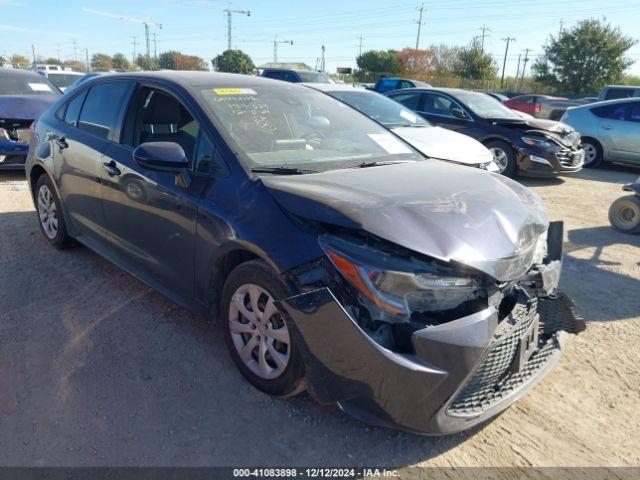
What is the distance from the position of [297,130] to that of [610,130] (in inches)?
378

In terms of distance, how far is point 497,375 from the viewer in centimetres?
244

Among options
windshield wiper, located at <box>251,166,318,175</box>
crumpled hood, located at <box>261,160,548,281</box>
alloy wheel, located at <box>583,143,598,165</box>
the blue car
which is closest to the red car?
alloy wheel, located at <box>583,143,598,165</box>

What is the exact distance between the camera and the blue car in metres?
7.88

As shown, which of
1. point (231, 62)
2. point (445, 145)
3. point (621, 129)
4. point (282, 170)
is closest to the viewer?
point (282, 170)

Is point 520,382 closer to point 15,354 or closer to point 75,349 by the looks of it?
point 75,349

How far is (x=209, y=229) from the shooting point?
2906 millimetres

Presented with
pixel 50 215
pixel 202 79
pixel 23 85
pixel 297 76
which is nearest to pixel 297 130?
pixel 202 79

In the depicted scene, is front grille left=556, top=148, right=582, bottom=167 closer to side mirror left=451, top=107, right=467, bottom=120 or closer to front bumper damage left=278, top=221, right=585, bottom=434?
side mirror left=451, top=107, right=467, bottom=120

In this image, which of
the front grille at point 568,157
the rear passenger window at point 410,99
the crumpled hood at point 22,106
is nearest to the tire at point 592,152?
the front grille at point 568,157

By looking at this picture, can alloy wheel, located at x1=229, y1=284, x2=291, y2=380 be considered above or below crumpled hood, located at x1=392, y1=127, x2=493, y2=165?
below

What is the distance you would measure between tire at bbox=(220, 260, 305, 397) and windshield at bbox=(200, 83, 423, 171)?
2.25ft

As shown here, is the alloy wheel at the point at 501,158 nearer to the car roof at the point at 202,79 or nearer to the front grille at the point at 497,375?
the car roof at the point at 202,79

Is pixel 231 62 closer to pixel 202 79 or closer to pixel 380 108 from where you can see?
pixel 380 108

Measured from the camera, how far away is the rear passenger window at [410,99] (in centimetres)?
1016
